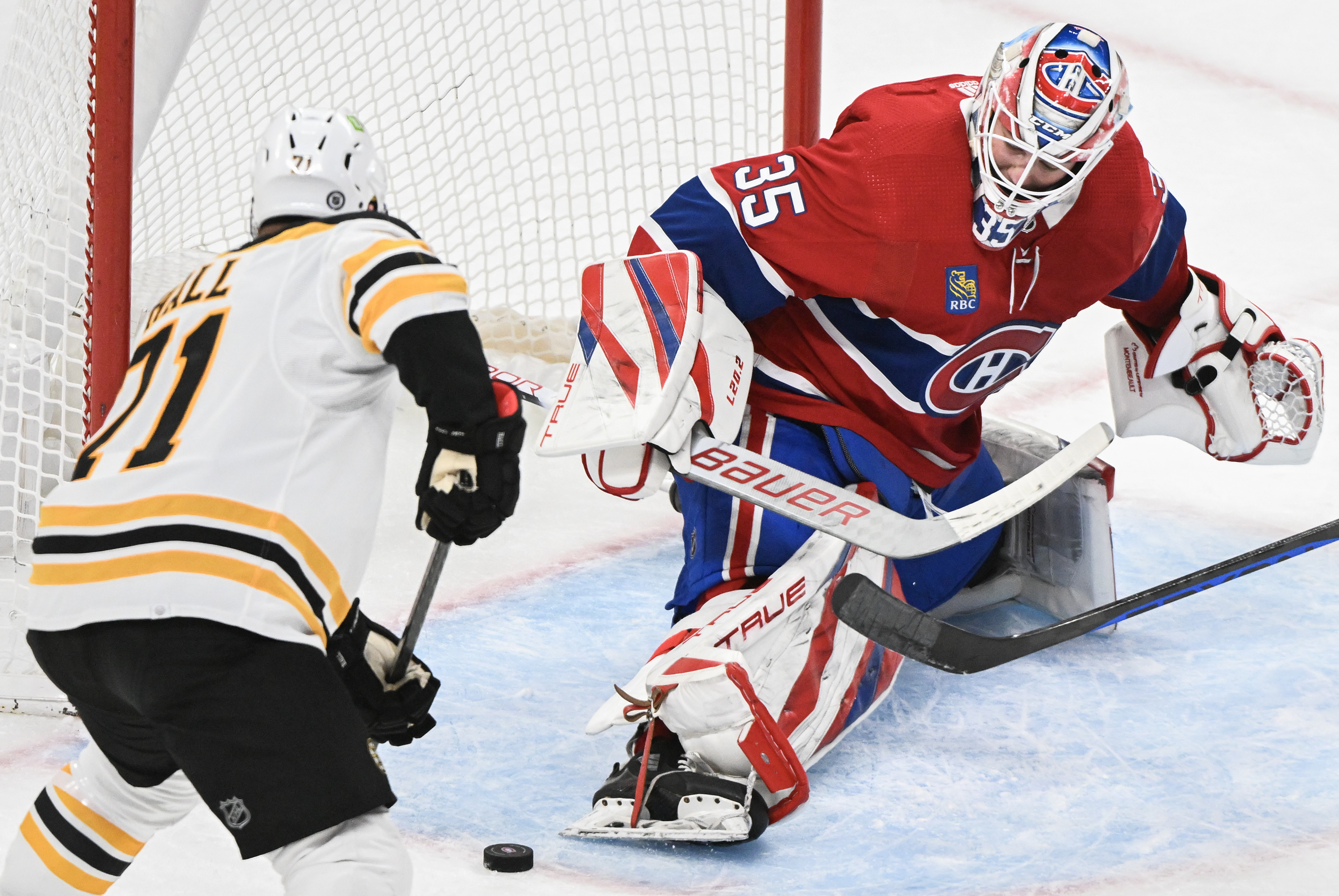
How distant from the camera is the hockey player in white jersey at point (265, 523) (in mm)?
1396

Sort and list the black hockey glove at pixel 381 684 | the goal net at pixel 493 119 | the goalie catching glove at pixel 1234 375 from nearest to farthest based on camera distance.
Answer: the black hockey glove at pixel 381 684 < the goalie catching glove at pixel 1234 375 < the goal net at pixel 493 119

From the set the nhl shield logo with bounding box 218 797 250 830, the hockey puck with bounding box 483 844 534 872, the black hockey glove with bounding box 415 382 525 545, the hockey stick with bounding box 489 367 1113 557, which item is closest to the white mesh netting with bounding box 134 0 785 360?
the hockey stick with bounding box 489 367 1113 557

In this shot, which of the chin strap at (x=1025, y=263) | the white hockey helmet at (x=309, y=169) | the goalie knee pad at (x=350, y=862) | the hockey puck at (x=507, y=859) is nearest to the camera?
the goalie knee pad at (x=350, y=862)

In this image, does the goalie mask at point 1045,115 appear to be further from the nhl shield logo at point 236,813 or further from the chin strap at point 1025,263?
the nhl shield logo at point 236,813

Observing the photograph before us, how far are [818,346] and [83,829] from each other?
127 centimetres

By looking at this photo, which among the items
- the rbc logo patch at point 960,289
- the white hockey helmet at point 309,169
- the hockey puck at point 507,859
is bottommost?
the hockey puck at point 507,859

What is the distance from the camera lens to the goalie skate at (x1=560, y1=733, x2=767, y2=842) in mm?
2000

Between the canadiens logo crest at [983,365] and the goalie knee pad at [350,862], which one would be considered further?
the canadiens logo crest at [983,365]

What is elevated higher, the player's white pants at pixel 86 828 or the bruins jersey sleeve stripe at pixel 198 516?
the bruins jersey sleeve stripe at pixel 198 516

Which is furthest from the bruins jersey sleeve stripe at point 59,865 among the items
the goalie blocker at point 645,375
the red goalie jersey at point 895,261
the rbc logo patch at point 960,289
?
the rbc logo patch at point 960,289

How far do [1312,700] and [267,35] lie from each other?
227 cm

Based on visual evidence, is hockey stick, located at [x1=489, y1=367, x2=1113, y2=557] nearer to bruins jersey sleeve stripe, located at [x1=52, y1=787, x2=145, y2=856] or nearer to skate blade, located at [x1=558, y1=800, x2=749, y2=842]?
skate blade, located at [x1=558, y1=800, x2=749, y2=842]

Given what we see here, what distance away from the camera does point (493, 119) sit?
3.73 m

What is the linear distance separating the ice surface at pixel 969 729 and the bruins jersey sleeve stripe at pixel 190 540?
0.58 m
